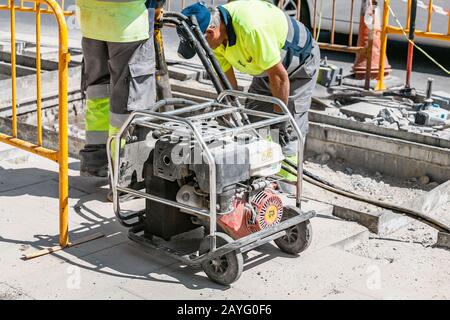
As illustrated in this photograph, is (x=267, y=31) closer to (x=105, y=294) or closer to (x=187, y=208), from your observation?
(x=187, y=208)

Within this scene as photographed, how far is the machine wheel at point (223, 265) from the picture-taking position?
4.64 m

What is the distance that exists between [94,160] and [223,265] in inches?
68.5

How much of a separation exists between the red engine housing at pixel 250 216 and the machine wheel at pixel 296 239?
21 centimetres

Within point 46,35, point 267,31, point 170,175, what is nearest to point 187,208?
point 170,175

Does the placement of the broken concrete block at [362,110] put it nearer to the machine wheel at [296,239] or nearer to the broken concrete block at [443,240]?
the broken concrete block at [443,240]

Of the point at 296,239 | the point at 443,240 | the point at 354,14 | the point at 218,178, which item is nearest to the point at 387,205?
the point at 443,240

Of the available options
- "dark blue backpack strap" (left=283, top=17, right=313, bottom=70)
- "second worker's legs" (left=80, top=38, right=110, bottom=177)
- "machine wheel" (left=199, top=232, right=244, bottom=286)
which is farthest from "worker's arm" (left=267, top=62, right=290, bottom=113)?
"machine wheel" (left=199, top=232, right=244, bottom=286)

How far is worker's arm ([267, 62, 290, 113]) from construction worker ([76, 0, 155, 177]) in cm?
84

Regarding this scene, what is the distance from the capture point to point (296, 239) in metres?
5.15

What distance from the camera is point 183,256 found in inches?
189

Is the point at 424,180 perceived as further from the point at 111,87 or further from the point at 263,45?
the point at 111,87

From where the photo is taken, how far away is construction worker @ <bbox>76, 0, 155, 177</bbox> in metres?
5.61

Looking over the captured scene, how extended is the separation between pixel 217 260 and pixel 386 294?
→ 951 millimetres

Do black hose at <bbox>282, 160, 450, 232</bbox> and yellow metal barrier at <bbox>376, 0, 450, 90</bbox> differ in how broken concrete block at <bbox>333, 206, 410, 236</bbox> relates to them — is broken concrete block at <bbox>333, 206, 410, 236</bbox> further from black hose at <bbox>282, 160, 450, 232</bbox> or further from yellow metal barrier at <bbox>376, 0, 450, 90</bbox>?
yellow metal barrier at <bbox>376, 0, 450, 90</bbox>
